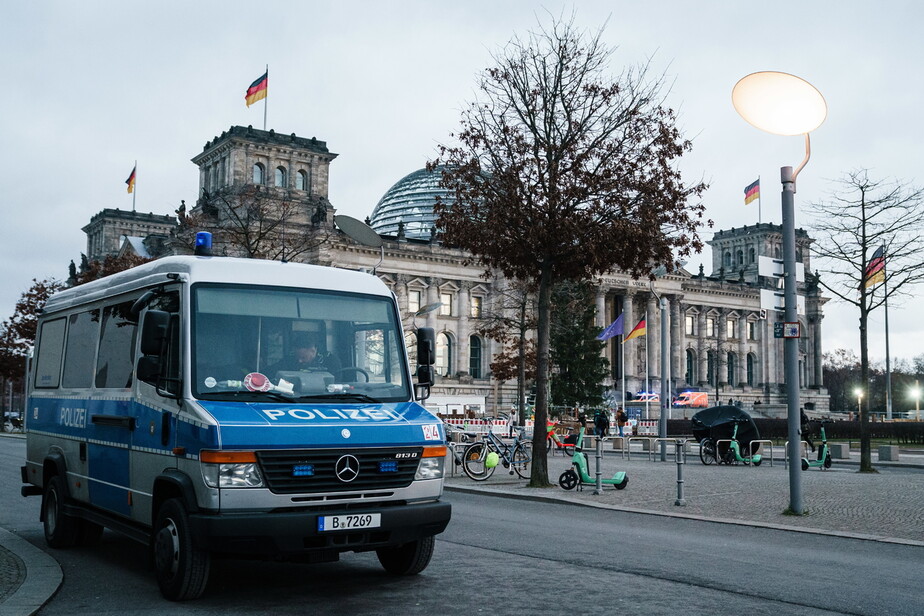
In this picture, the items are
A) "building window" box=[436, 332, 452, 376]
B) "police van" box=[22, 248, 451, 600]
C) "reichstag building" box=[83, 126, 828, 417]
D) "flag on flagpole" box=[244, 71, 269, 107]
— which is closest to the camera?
"police van" box=[22, 248, 451, 600]

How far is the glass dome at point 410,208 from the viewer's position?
108 metres

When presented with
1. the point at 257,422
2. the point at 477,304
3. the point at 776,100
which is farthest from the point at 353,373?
the point at 477,304

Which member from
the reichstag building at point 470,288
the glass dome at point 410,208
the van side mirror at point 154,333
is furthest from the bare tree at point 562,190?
the glass dome at point 410,208

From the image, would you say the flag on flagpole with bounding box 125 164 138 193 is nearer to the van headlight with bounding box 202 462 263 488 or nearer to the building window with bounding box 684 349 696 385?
the building window with bounding box 684 349 696 385

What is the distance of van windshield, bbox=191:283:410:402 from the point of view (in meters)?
7.99

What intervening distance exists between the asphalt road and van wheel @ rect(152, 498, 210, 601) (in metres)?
0.16

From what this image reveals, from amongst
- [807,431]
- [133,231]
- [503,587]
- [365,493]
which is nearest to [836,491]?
[807,431]

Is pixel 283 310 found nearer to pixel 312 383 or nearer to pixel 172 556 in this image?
pixel 312 383

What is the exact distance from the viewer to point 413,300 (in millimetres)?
90375

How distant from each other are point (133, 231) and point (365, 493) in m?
126

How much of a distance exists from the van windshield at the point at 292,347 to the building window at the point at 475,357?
8583 centimetres

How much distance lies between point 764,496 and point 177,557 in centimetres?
1325

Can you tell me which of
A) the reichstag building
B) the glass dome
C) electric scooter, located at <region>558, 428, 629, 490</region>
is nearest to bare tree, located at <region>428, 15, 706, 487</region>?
electric scooter, located at <region>558, 428, 629, 490</region>

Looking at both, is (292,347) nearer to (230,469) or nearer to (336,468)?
(336,468)
